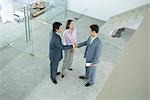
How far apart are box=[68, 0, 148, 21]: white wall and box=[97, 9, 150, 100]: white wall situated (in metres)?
5.89

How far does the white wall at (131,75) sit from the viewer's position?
0.62 metres

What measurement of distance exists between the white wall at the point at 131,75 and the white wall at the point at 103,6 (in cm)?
589

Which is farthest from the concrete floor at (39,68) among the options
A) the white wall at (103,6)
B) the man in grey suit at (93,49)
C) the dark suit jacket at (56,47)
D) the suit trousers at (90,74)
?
the white wall at (103,6)

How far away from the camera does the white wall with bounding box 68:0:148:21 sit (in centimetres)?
643

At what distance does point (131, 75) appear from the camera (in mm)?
662

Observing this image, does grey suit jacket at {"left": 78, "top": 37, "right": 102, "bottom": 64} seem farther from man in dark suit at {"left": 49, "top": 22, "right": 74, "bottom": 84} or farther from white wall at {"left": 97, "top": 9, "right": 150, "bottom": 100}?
white wall at {"left": 97, "top": 9, "right": 150, "bottom": 100}

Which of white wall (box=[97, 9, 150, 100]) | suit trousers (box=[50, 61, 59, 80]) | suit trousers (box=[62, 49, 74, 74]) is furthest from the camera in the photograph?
suit trousers (box=[62, 49, 74, 74])

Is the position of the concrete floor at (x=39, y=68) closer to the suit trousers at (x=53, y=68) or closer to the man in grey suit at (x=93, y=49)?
the suit trousers at (x=53, y=68)

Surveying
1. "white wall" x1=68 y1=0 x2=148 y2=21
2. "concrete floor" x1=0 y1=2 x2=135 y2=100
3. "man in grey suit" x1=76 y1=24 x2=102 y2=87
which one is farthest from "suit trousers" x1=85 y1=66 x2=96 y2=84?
"white wall" x1=68 y1=0 x2=148 y2=21

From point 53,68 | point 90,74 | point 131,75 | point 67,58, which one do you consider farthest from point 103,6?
point 131,75

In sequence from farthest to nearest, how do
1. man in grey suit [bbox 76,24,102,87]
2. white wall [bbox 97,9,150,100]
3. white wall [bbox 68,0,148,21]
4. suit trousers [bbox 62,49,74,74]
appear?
1. white wall [bbox 68,0,148,21]
2. suit trousers [bbox 62,49,74,74]
3. man in grey suit [bbox 76,24,102,87]
4. white wall [bbox 97,9,150,100]

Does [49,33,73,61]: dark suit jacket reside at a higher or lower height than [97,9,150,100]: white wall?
lower

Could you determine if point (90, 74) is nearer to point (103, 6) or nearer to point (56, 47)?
point (56, 47)

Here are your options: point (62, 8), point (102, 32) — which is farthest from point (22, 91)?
point (62, 8)
